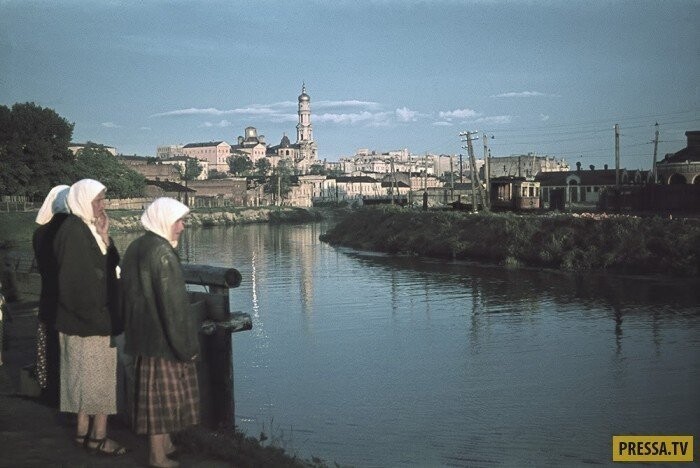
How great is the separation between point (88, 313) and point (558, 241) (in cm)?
2801

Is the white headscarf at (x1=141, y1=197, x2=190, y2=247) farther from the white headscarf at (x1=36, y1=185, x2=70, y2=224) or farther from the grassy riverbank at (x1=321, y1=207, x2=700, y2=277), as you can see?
the grassy riverbank at (x1=321, y1=207, x2=700, y2=277)

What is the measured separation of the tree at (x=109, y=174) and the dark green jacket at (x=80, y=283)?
205 ft

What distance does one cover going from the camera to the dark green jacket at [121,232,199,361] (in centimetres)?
492

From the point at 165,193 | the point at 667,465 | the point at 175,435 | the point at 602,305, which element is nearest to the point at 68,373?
the point at 175,435

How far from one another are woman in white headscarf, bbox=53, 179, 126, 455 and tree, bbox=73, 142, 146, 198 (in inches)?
2456

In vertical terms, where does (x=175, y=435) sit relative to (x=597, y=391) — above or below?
above

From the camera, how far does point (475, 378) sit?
11.9 meters

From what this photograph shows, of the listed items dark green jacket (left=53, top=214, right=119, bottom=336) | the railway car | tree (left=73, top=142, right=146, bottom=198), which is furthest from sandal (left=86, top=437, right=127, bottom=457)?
tree (left=73, top=142, right=146, bottom=198)

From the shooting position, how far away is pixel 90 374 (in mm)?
5586

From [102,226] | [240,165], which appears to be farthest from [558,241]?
[240,165]

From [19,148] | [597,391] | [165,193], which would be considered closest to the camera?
[597,391]

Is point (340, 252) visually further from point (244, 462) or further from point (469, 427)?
point (244, 462)

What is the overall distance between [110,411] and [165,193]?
86.7 m

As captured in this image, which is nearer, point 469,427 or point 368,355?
point 469,427
